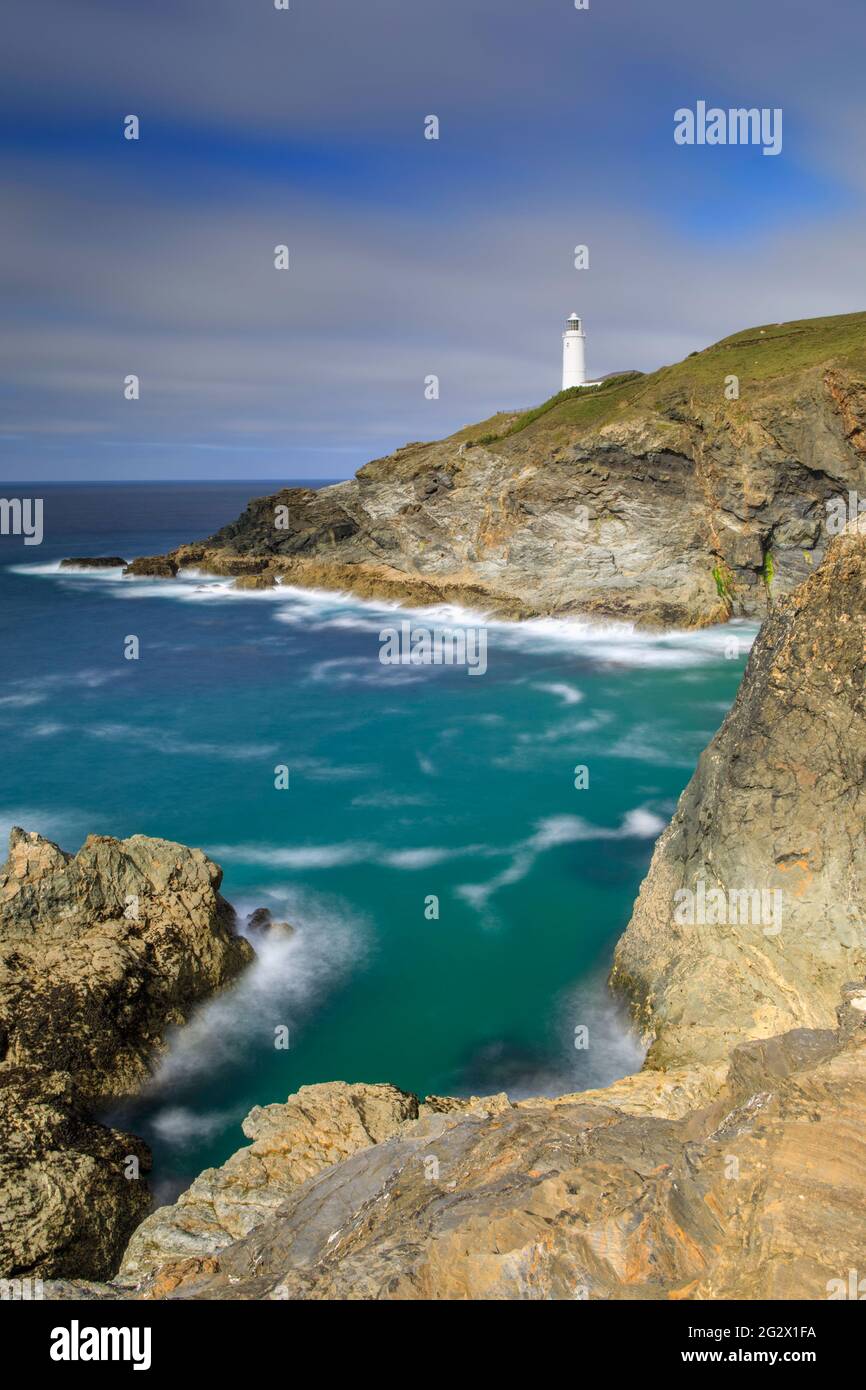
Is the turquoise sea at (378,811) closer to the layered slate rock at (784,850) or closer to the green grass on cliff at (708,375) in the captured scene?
the layered slate rock at (784,850)

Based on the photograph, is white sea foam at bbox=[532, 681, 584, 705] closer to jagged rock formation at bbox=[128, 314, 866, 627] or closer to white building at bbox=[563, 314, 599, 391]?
jagged rock formation at bbox=[128, 314, 866, 627]

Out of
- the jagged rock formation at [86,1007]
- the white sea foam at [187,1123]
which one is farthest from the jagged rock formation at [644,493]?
the white sea foam at [187,1123]

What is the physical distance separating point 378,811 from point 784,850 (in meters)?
15.4

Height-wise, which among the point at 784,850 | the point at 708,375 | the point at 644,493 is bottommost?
the point at 784,850

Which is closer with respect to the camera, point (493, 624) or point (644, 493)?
point (644, 493)

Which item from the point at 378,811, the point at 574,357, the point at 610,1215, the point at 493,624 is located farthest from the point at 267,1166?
the point at 574,357

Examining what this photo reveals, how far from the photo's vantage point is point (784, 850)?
524 inches

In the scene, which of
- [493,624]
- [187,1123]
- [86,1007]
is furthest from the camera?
[493,624]

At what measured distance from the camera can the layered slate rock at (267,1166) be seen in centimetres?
902

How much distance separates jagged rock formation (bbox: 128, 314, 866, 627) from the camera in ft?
154

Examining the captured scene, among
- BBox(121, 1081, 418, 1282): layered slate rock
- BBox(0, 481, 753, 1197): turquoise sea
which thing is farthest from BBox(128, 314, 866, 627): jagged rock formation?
BBox(121, 1081, 418, 1282): layered slate rock

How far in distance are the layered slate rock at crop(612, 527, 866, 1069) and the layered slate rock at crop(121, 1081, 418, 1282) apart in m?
4.60

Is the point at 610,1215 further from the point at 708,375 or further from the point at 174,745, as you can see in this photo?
the point at 708,375
